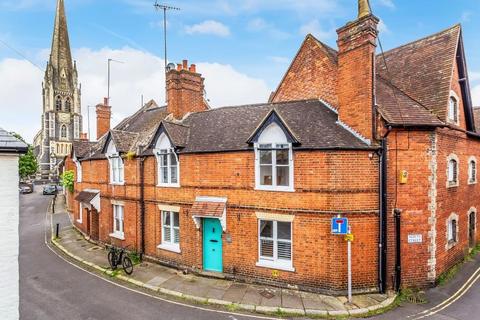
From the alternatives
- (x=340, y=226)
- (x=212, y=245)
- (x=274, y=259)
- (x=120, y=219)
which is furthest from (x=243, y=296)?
(x=120, y=219)

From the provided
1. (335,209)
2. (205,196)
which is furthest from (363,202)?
(205,196)

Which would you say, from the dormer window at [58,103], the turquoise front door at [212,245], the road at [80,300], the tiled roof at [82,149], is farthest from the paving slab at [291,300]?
the dormer window at [58,103]

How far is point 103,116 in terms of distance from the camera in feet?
71.7

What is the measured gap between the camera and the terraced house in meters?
9.97

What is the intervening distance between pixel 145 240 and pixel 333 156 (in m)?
10.7

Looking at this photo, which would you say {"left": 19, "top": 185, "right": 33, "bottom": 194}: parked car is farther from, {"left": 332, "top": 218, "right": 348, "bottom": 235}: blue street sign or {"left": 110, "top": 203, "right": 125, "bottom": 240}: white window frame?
{"left": 332, "top": 218, "right": 348, "bottom": 235}: blue street sign

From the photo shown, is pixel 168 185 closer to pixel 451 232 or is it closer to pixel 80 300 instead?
pixel 80 300

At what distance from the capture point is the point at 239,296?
9.91 meters

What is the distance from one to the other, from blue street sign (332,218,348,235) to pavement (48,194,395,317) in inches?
99.4

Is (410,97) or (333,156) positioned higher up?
(410,97)

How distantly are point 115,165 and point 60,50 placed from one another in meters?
95.4

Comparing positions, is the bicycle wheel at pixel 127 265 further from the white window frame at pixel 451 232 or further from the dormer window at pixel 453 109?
the dormer window at pixel 453 109

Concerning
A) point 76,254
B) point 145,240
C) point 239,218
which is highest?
point 239,218

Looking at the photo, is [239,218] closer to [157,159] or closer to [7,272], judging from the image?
[157,159]
